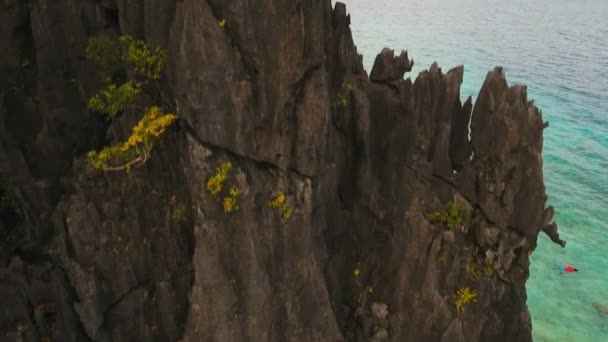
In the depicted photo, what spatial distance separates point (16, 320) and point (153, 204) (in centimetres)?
684

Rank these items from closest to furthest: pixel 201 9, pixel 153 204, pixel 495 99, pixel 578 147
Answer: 1. pixel 201 9
2. pixel 153 204
3. pixel 495 99
4. pixel 578 147

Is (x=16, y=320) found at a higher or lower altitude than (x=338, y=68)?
lower

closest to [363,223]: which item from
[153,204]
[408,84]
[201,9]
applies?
[408,84]

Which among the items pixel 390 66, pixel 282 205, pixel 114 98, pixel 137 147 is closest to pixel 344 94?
pixel 390 66

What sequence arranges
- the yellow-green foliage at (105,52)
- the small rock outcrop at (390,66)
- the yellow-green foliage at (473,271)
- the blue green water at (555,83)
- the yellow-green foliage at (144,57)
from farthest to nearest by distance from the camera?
the blue green water at (555,83) < the small rock outcrop at (390,66) < the yellow-green foliage at (473,271) < the yellow-green foliage at (105,52) < the yellow-green foliage at (144,57)

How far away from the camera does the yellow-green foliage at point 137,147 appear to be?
15.3 meters

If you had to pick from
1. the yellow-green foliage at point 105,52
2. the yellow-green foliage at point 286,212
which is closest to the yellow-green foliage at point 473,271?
the yellow-green foliage at point 286,212

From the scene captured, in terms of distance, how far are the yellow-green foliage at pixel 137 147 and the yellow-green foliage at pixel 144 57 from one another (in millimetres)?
1280

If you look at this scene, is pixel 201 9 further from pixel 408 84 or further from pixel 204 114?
pixel 408 84

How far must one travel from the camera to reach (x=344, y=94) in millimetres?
18703

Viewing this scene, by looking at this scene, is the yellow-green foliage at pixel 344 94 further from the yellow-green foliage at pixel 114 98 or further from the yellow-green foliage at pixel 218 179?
the yellow-green foliage at pixel 114 98

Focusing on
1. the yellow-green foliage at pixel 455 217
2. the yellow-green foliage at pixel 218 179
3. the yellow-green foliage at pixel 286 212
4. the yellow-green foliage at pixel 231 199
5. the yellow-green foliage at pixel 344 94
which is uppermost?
the yellow-green foliage at pixel 344 94

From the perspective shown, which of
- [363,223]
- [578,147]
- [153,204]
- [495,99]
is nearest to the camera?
[153,204]

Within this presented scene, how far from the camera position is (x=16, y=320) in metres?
16.8
